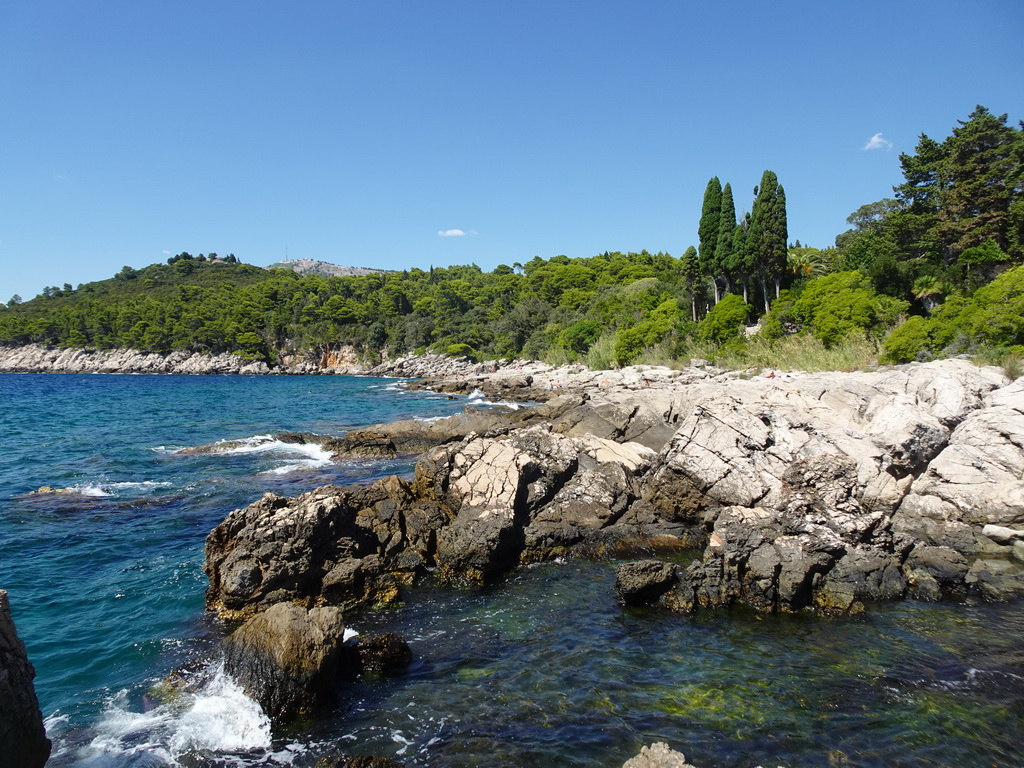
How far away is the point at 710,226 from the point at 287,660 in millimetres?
55870

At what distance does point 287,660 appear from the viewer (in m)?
7.43

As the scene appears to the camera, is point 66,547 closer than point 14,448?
Yes

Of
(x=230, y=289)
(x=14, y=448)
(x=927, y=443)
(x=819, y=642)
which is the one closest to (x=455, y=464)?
Answer: (x=819, y=642)

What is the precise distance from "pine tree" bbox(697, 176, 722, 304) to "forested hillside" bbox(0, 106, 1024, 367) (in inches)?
5.5

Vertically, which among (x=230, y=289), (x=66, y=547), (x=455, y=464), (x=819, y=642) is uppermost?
(x=230, y=289)

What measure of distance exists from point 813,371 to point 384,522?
97.4ft

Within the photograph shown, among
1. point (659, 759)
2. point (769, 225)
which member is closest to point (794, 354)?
point (769, 225)

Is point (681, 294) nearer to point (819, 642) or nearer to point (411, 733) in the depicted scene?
point (819, 642)

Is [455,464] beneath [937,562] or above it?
above

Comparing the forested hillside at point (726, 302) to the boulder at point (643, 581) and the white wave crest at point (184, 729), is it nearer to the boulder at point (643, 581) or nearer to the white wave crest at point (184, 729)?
the boulder at point (643, 581)

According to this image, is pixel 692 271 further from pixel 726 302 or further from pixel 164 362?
pixel 164 362

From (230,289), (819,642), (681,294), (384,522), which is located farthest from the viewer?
(230,289)

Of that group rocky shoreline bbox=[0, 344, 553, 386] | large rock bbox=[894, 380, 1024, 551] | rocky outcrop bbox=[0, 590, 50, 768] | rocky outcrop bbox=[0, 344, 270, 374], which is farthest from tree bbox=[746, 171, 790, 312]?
rocky outcrop bbox=[0, 344, 270, 374]

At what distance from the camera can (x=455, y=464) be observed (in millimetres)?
14266
